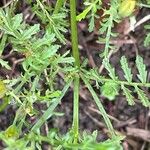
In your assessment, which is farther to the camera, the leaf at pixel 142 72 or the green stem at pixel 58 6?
the green stem at pixel 58 6

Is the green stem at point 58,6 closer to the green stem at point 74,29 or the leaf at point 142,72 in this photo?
the green stem at point 74,29

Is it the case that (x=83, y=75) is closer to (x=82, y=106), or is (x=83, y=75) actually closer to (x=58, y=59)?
(x=58, y=59)

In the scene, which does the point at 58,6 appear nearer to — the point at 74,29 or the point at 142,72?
the point at 74,29

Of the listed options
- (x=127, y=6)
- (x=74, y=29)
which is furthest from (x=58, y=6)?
(x=127, y=6)

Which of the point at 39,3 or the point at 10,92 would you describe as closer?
the point at 10,92

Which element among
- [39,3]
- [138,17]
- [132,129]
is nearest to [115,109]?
[132,129]

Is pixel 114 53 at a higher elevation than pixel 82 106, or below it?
higher

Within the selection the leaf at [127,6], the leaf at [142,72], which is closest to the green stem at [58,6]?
the leaf at [127,6]

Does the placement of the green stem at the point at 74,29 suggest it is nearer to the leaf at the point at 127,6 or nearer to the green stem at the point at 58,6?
the green stem at the point at 58,6

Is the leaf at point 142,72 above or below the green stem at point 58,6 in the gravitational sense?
below

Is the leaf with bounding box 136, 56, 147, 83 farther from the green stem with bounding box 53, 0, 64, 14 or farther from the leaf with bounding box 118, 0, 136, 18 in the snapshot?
the green stem with bounding box 53, 0, 64, 14

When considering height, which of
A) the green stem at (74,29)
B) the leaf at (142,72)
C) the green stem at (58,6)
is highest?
the green stem at (58,6)
